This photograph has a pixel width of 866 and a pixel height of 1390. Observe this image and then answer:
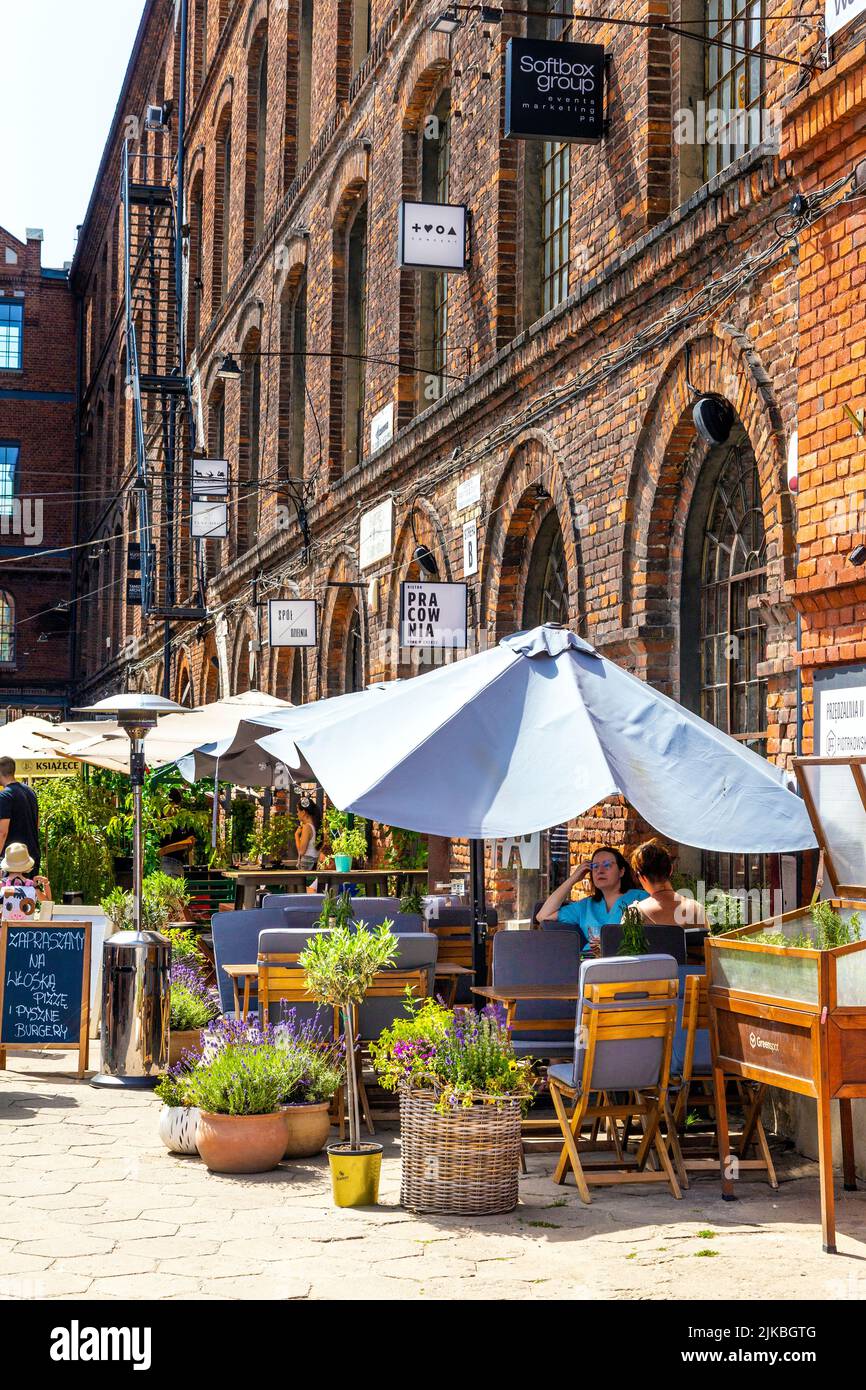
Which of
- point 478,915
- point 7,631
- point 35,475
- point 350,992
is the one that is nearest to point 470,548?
point 478,915

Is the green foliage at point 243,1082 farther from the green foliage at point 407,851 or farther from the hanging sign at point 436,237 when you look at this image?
the hanging sign at point 436,237

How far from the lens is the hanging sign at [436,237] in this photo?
1360cm

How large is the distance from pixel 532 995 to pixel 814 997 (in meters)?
1.89

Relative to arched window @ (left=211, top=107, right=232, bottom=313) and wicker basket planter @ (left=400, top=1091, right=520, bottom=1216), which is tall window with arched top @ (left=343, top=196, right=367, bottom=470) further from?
wicker basket planter @ (left=400, top=1091, right=520, bottom=1216)

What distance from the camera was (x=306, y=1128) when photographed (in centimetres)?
721

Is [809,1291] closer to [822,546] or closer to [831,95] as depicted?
[822,546]

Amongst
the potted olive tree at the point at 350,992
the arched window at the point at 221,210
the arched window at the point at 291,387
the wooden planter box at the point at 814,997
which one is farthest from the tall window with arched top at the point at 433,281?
the arched window at the point at 221,210

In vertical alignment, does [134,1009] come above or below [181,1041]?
above

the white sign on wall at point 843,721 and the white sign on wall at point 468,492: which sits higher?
the white sign on wall at point 468,492

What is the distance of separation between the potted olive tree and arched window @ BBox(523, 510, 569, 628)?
5994mm

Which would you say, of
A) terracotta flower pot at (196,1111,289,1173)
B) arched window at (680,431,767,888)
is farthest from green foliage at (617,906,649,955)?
arched window at (680,431,767,888)

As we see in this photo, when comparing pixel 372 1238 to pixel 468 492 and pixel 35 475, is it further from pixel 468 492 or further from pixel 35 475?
pixel 35 475

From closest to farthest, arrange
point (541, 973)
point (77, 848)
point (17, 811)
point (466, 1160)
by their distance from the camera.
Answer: point (466, 1160)
point (541, 973)
point (17, 811)
point (77, 848)

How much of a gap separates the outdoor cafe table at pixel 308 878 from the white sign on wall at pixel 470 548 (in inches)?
111
